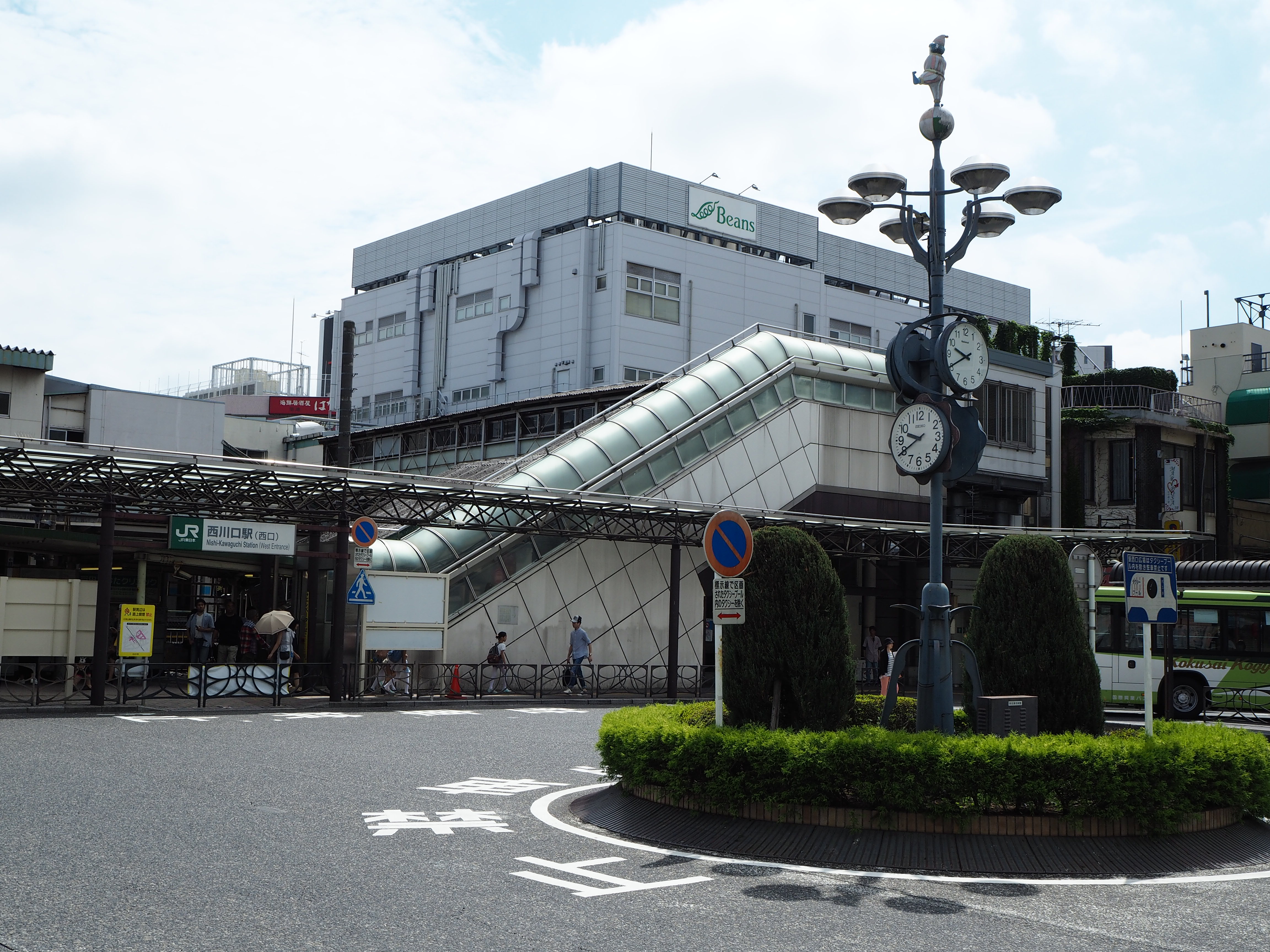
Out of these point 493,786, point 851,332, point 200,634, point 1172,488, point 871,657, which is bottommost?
point 493,786

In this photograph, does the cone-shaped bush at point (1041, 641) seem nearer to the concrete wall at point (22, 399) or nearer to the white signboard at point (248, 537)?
the white signboard at point (248, 537)

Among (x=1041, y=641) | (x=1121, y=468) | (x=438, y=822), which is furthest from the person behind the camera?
(x=1121, y=468)

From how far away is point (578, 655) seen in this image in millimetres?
27906

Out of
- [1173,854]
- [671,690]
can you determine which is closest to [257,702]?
[671,690]

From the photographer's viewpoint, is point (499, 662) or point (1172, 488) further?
point (1172, 488)

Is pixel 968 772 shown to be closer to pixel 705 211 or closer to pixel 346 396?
pixel 346 396

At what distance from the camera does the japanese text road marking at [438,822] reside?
10.1m

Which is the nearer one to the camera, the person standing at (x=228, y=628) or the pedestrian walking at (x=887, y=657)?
the pedestrian walking at (x=887, y=657)

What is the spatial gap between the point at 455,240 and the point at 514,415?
2674 centimetres

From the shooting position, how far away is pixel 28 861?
820 centimetres

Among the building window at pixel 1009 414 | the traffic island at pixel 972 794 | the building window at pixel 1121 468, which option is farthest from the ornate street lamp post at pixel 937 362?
the building window at pixel 1121 468

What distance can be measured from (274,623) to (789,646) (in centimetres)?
1691

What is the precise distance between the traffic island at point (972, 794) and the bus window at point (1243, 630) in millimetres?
16482

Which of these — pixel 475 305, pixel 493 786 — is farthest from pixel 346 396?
pixel 475 305
